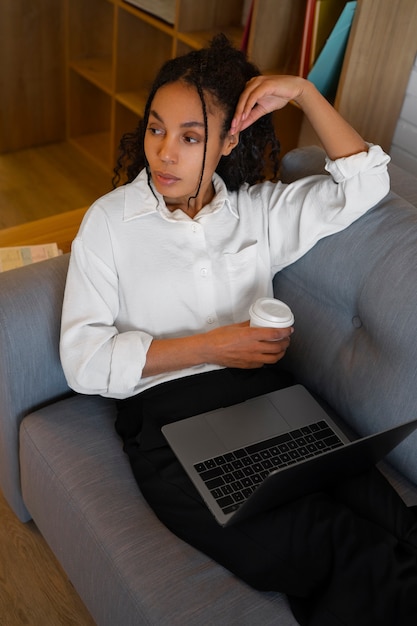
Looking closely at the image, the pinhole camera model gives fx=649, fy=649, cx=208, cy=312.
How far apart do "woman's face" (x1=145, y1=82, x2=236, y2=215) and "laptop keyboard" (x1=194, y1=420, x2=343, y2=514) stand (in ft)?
1.74

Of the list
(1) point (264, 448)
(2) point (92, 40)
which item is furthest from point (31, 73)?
(1) point (264, 448)

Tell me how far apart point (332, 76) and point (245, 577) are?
59.7 inches

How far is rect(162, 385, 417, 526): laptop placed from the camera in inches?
41.7

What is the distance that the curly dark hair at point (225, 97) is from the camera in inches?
50.7

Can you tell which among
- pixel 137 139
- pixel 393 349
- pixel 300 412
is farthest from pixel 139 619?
pixel 137 139

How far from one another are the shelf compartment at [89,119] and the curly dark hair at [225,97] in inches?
66.6

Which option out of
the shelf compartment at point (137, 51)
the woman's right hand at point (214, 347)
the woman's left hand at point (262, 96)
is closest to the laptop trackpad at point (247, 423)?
the woman's right hand at point (214, 347)

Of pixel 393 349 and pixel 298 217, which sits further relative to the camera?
pixel 298 217

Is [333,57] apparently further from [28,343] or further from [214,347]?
[28,343]

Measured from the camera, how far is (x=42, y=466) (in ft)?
4.18

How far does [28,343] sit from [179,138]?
1.64 feet

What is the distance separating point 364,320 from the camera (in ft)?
4.38

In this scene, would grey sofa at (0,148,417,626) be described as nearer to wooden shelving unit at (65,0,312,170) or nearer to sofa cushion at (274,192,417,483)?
sofa cushion at (274,192,417,483)

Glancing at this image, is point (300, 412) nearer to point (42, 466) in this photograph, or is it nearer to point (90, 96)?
point (42, 466)
